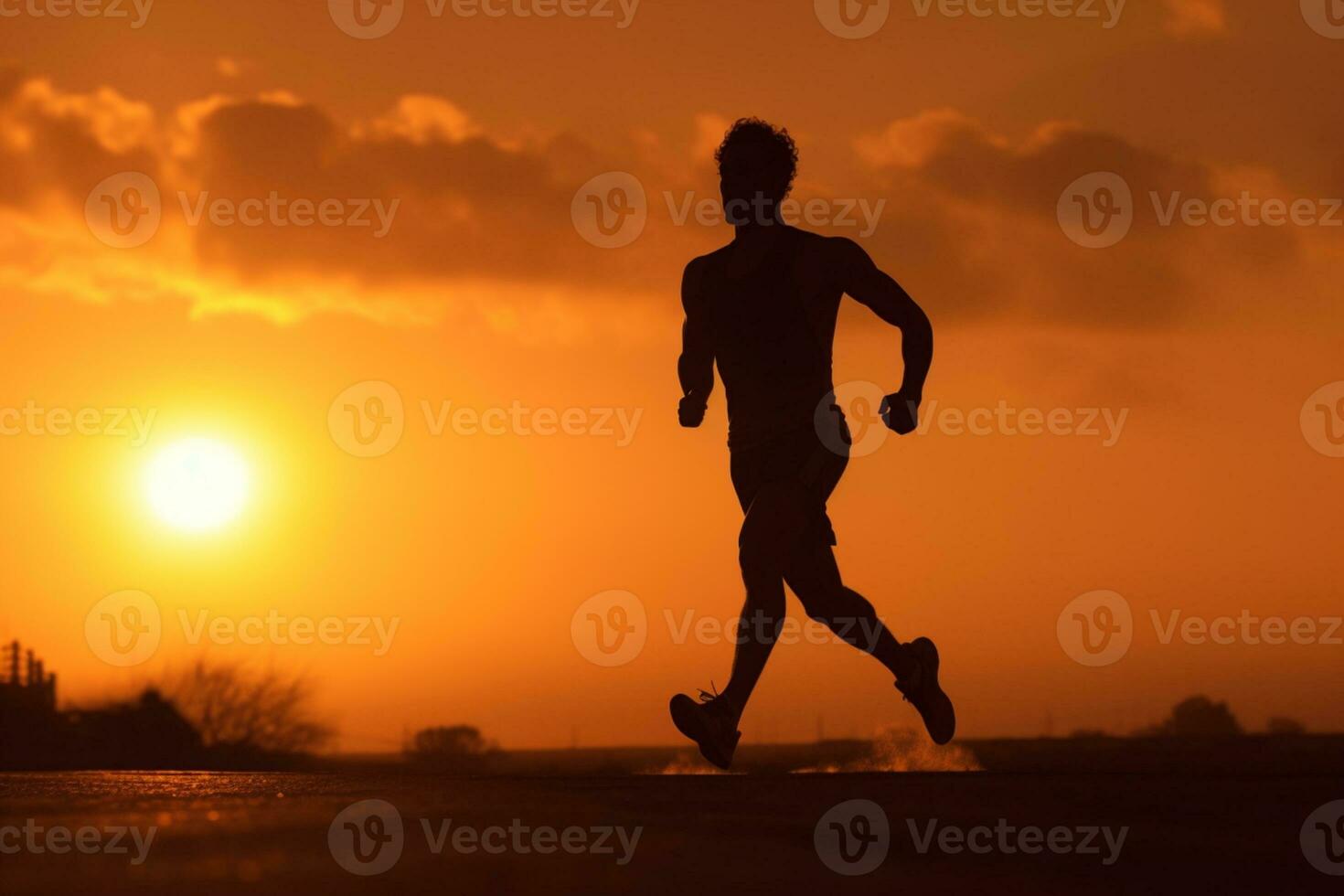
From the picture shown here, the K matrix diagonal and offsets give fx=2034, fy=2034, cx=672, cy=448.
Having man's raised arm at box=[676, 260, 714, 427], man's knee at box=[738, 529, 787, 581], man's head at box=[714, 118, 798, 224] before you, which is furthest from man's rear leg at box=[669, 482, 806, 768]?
man's head at box=[714, 118, 798, 224]

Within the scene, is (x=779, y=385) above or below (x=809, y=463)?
above

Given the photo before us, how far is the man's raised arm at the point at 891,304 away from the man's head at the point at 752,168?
39 centimetres

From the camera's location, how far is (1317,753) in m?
10.5

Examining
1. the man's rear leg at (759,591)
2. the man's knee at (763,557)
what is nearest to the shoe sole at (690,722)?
the man's rear leg at (759,591)

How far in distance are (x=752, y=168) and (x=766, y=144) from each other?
127 millimetres

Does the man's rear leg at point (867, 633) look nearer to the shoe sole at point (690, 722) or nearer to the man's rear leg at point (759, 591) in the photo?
the man's rear leg at point (759, 591)

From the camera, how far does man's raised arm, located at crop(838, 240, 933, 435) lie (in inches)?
344

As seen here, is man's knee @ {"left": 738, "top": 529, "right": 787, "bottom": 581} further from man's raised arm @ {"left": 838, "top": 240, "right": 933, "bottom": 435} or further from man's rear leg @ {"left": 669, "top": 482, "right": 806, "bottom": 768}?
man's raised arm @ {"left": 838, "top": 240, "right": 933, "bottom": 435}

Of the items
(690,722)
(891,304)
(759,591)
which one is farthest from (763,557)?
(891,304)

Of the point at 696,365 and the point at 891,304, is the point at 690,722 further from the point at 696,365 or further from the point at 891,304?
the point at 891,304

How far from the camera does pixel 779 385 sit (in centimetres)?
859

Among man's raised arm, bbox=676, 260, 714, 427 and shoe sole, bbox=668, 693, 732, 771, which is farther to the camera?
man's raised arm, bbox=676, 260, 714, 427

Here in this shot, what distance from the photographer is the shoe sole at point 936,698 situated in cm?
895

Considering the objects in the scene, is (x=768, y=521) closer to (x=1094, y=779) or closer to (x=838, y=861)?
(x=1094, y=779)
